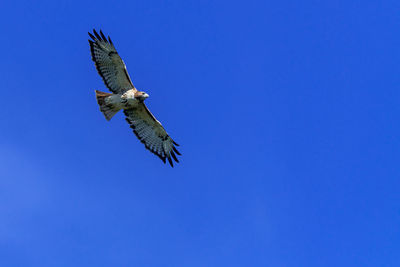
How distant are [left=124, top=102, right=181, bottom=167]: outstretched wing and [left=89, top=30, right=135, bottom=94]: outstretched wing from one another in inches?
36.7

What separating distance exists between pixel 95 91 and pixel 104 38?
174 centimetres

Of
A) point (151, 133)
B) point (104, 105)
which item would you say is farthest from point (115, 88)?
point (151, 133)

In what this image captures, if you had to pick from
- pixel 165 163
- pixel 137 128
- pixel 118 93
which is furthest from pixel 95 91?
pixel 165 163

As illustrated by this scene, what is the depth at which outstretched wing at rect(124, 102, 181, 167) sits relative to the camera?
18.7 metres

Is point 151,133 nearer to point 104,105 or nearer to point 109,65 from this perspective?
point 104,105

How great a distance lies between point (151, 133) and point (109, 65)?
2.86 m

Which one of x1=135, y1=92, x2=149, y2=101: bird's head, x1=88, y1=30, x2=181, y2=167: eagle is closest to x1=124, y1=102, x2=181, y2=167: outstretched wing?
x1=88, y1=30, x2=181, y2=167: eagle

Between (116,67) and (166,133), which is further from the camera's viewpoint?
(166,133)

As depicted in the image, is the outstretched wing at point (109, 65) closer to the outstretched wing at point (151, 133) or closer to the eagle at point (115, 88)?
the eagle at point (115, 88)

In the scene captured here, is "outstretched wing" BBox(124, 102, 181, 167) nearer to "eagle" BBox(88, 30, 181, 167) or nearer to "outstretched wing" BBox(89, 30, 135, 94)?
"eagle" BBox(88, 30, 181, 167)

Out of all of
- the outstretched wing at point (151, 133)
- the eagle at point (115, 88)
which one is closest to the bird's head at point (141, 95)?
the eagle at point (115, 88)

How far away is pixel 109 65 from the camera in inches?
710

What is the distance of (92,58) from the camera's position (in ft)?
59.0

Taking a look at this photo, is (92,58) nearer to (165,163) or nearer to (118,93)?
(118,93)
